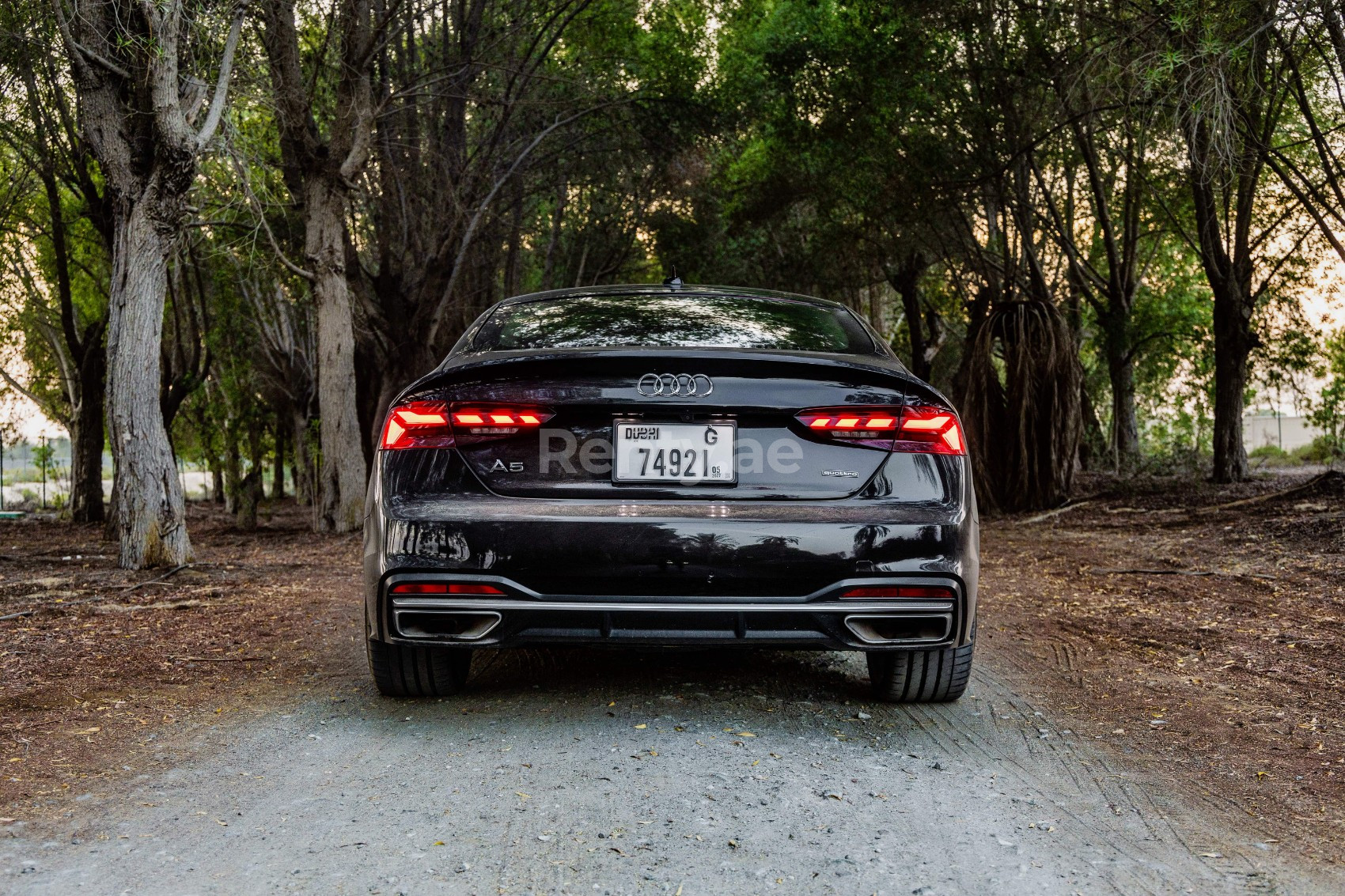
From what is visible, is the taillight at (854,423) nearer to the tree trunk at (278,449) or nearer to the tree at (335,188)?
the tree at (335,188)

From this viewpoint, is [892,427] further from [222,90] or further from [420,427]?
[222,90]

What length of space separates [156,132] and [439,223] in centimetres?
880

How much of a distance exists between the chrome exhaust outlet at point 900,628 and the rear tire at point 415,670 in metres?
1.43

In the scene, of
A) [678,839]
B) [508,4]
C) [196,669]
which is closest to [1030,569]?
[196,669]

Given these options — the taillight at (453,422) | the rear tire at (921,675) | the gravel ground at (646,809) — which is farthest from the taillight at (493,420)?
the rear tire at (921,675)

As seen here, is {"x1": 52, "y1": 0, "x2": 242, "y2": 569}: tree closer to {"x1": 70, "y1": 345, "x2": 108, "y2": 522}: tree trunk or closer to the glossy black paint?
the glossy black paint

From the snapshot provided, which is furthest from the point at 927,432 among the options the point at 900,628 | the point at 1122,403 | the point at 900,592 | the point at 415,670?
the point at 1122,403

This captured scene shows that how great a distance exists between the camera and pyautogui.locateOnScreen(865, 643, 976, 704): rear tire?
4324 mm

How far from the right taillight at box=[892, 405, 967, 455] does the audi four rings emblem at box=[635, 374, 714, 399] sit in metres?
0.65

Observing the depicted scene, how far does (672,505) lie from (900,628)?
865 millimetres

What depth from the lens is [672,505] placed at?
12.3 ft

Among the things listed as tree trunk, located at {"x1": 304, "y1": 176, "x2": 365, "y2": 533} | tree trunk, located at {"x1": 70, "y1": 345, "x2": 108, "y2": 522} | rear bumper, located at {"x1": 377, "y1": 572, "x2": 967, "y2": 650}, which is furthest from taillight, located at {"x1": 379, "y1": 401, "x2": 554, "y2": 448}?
tree trunk, located at {"x1": 70, "y1": 345, "x2": 108, "y2": 522}

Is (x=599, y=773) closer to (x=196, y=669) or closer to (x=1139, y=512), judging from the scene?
(x=196, y=669)

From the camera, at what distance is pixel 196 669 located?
18.0ft
